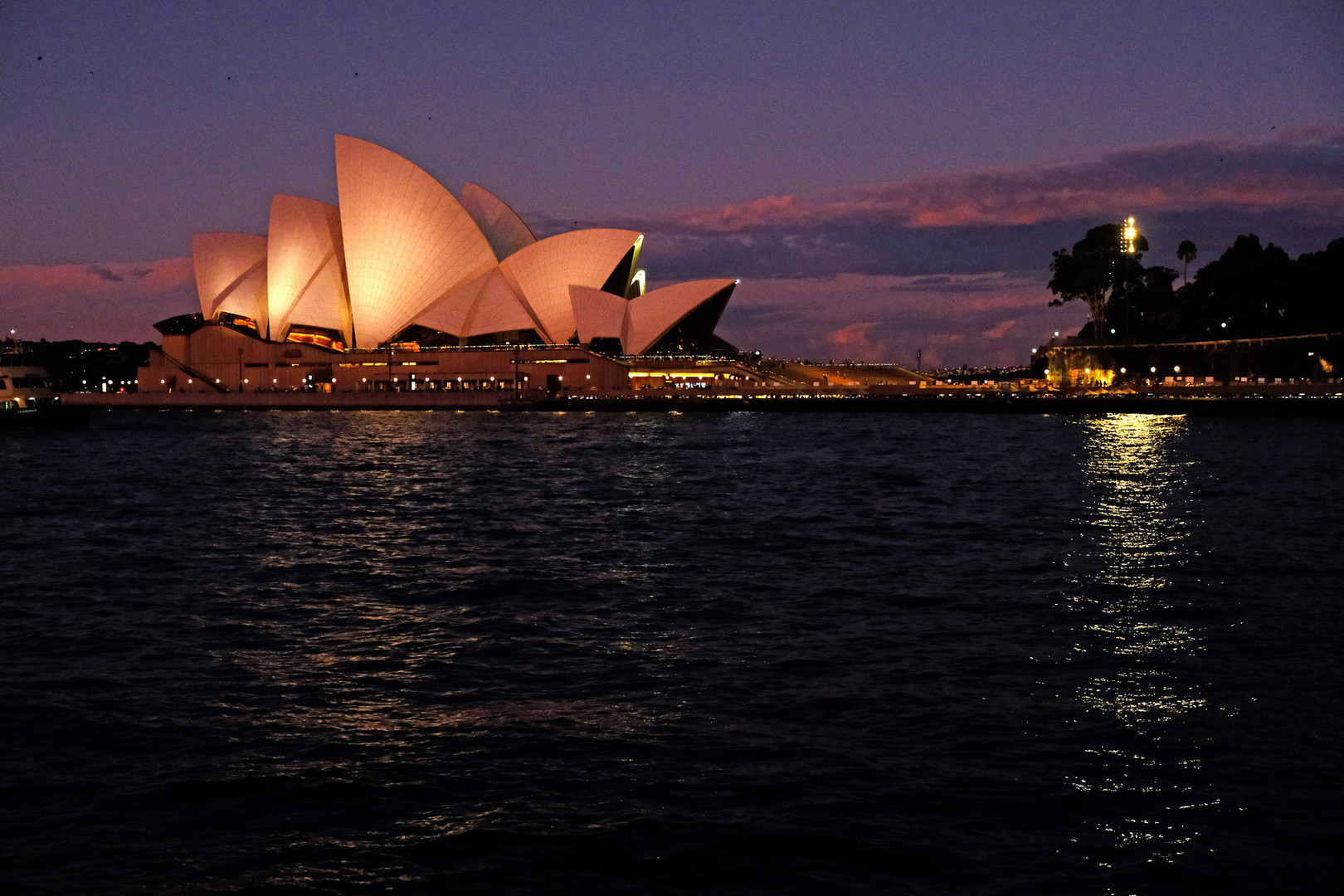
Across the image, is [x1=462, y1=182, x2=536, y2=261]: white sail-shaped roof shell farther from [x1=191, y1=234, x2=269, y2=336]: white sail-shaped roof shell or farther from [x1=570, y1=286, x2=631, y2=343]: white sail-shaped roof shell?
[x1=191, y1=234, x2=269, y2=336]: white sail-shaped roof shell

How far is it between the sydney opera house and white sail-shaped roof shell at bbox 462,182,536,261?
14 centimetres

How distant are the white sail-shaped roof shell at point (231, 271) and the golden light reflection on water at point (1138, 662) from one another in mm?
91078

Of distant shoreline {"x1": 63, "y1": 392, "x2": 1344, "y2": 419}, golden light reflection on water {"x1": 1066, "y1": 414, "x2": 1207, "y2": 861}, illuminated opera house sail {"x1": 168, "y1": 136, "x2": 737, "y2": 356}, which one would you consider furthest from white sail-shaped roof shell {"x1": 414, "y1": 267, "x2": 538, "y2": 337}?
golden light reflection on water {"x1": 1066, "y1": 414, "x2": 1207, "y2": 861}

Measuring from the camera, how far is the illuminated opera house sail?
88438 millimetres

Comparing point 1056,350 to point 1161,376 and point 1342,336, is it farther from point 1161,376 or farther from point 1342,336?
point 1342,336

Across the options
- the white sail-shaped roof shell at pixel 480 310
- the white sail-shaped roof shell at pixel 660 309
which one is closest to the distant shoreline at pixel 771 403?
the white sail-shaped roof shell at pixel 480 310

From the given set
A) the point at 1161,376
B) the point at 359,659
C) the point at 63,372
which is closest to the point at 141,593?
the point at 359,659

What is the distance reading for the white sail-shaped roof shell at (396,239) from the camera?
85.4m

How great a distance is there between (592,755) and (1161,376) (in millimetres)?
102998

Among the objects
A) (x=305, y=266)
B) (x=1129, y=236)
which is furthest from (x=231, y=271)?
(x=1129, y=236)

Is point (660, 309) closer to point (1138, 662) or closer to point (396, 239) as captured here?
point (396, 239)

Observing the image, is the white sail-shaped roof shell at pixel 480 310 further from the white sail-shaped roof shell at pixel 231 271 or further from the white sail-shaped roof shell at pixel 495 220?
the white sail-shaped roof shell at pixel 231 271

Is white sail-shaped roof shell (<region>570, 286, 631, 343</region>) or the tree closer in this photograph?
white sail-shaped roof shell (<region>570, 286, 631, 343</region>)

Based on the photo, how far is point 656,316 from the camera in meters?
98.9
